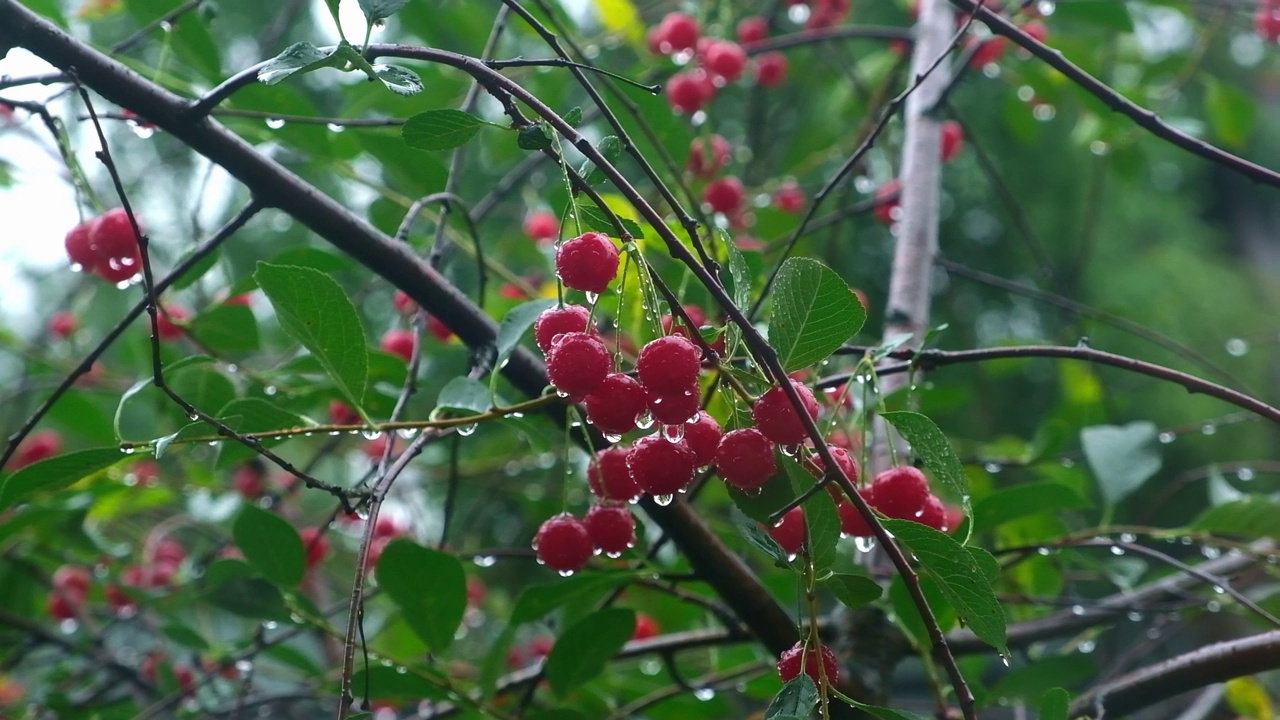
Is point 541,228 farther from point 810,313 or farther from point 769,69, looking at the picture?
point 810,313

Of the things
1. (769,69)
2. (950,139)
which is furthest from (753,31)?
(950,139)

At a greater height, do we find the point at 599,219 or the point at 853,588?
the point at 599,219

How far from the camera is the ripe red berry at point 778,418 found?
555 mm

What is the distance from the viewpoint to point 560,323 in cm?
62

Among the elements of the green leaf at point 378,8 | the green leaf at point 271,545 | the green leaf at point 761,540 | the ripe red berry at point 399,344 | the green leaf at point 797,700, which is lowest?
the green leaf at point 797,700

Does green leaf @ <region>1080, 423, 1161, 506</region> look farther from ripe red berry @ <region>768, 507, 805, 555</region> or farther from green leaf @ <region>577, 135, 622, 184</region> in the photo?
green leaf @ <region>577, 135, 622, 184</region>

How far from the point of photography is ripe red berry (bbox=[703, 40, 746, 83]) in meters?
1.36

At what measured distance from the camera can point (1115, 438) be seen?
1029 millimetres

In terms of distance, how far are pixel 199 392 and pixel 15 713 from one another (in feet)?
2.16

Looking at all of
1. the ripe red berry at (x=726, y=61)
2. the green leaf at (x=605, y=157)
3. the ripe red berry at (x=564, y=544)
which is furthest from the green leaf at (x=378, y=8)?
the ripe red berry at (x=726, y=61)

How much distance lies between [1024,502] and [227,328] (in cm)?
75

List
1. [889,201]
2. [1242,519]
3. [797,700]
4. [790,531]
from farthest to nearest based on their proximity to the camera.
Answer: [889,201] → [1242,519] → [790,531] → [797,700]

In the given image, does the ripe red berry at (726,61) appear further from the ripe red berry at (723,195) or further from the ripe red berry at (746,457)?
the ripe red berry at (746,457)

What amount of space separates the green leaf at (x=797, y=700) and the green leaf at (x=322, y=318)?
33 cm
